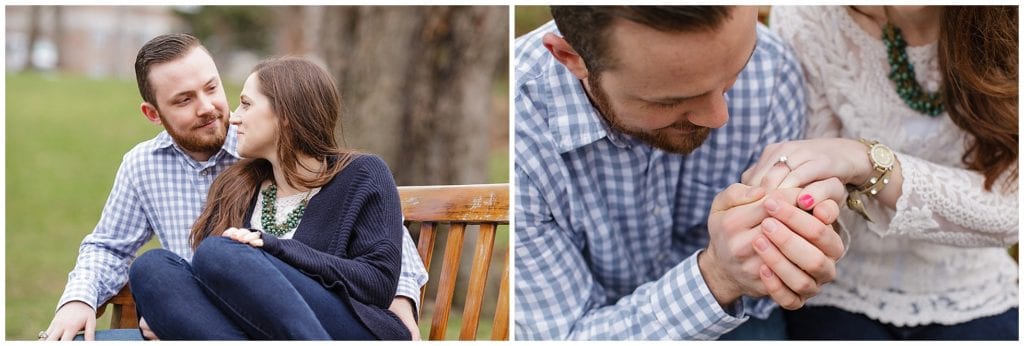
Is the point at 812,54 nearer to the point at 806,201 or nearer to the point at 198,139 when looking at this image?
the point at 806,201

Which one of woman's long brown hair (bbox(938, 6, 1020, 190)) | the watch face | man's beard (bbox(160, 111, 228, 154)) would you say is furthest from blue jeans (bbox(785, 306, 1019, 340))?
man's beard (bbox(160, 111, 228, 154))

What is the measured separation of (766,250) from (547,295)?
16.9 inches

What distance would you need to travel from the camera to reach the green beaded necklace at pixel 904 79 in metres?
1.64

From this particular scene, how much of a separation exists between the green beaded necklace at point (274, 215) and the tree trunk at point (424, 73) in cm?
81

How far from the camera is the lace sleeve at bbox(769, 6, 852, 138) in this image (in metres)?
1.69

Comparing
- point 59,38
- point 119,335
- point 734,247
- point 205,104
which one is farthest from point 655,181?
point 59,38

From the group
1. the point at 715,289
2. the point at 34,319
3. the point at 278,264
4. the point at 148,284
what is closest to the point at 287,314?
the point at 278,264

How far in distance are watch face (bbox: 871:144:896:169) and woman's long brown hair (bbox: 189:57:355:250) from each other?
82 centimetres

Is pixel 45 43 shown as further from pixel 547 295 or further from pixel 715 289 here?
pixel 715 289

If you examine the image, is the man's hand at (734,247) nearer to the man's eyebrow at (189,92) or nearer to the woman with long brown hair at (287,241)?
the woman with long brown hair at (287,241)

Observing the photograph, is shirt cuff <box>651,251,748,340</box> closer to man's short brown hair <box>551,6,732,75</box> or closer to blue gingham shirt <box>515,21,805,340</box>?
blue gingham shirt <box>515,21,805,340</box>

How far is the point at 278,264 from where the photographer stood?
51.9 inches

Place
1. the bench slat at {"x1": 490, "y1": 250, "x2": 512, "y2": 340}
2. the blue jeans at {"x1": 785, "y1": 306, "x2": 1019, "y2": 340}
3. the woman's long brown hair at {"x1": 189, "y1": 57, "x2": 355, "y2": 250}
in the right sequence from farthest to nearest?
1. the blue jeans at {"x1": 785, "y1": 306, "x2": 1019, "y2": 340}
2. the bench slat at {"x1": 490, "y1": 250, "x2": 512, "y2": 340}
3. the woman's long brown hair at {"x1": 189, "y1": 57, "x2": 355, "y2": 250}

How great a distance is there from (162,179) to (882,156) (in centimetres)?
112
